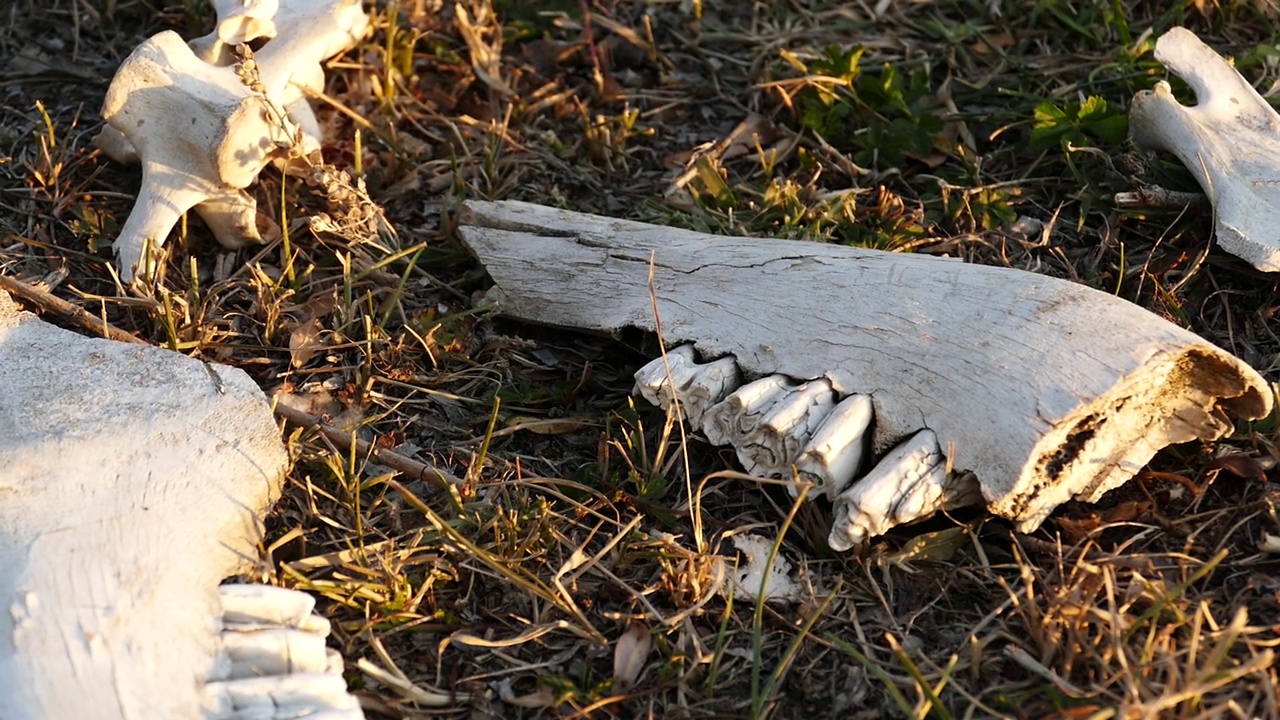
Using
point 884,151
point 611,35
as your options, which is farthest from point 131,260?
point 884,151

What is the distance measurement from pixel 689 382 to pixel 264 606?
92cm

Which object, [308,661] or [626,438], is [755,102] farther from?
[308,661]

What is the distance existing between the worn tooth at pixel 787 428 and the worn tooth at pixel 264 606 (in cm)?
88

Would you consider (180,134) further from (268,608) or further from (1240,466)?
(1240,466)

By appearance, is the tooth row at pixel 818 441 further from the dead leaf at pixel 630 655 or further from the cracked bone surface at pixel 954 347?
the dead leaf at pixel 630 655

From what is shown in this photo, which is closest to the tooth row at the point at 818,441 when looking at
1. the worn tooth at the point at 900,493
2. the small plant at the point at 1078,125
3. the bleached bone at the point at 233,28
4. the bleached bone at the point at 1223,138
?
the worn tooth at the point at 900,493

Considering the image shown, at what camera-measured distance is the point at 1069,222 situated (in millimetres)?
3000

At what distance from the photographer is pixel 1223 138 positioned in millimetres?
2744

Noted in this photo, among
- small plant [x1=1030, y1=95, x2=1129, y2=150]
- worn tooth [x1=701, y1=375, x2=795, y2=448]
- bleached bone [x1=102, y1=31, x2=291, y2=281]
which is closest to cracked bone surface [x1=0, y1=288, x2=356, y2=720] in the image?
bleached bone [x1=102, y1=31, x2=291, y2=281]

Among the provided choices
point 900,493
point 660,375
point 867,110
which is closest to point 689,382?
point 660,375

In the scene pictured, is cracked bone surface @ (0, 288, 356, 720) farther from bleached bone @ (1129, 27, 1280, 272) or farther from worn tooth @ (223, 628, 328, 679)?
bleached bone @ (1129, 27, 1280, 272)

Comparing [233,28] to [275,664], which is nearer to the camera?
[275,664]

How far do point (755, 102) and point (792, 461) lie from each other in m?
1.51

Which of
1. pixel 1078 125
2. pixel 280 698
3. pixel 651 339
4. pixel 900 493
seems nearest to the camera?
pixel 280 698
